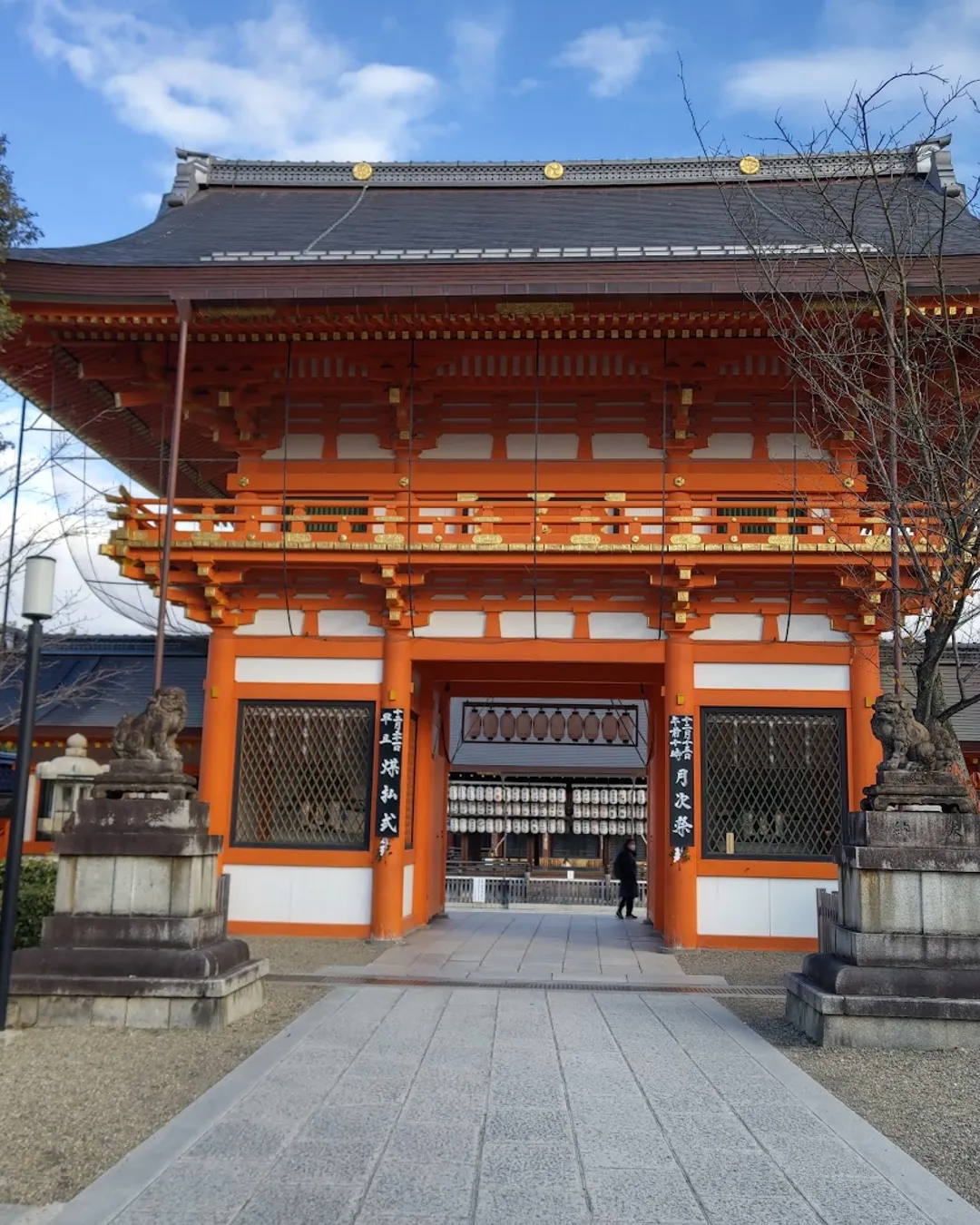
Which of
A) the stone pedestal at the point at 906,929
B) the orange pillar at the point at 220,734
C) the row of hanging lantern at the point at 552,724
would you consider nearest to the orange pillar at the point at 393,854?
the orange pillar at the point at 220,734

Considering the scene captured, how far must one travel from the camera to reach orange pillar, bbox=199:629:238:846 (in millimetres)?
13734

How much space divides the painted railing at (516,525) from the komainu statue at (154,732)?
195 inches

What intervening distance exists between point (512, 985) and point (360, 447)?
7937 millimetres

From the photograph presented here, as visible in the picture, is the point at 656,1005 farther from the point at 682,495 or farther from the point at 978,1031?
the point at 682,495

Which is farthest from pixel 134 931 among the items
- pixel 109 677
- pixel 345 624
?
pixel 109 677

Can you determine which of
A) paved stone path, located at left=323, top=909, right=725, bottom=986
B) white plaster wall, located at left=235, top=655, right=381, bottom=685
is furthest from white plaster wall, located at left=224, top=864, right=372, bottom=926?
white plaster wall, located at left=235, top=655, right=381, bottom=685

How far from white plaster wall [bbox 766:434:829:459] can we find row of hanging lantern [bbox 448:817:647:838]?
43.0ft

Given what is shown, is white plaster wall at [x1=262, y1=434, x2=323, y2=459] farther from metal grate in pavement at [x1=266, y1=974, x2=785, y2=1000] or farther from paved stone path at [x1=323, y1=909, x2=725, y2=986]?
metal grate in pavement at [x1=266, y1=974, x2=785, y2=1000]

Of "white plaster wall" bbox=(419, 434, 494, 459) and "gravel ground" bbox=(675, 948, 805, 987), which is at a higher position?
"white plaster wall" bbox=(419, 434, 494, 459)

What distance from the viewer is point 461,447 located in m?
14.7

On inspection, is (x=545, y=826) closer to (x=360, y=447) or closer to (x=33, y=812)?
(x=33, y=812)

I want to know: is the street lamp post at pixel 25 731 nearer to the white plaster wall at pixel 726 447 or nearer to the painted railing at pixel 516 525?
the painted railing at pixel 516 525

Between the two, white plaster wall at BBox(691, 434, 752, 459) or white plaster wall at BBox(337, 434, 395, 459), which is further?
white plaster wall at BBox(337, 434, 395, 459)

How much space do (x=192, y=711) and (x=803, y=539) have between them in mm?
10424
